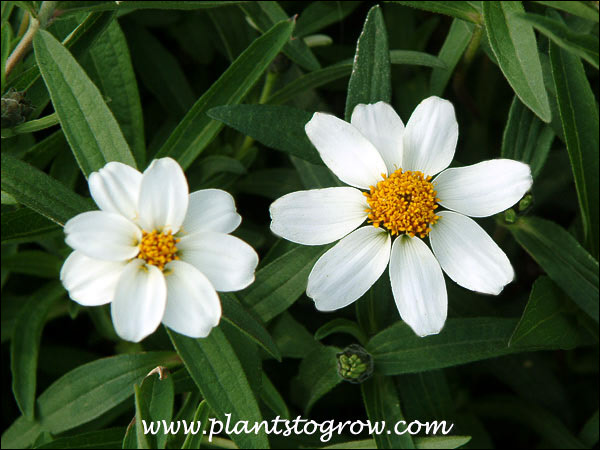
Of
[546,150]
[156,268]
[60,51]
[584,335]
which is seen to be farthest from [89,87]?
[584,335]

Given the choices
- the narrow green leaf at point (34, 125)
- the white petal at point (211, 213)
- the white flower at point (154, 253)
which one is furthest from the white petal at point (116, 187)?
the narrow green leaf at point (34, 125)

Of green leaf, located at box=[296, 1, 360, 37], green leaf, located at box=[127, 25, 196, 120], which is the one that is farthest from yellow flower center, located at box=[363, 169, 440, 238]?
green leaf, located at box=[127, 25, 196, 120]

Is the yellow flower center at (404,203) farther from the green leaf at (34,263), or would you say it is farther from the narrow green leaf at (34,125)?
the green leaf at (34,263)

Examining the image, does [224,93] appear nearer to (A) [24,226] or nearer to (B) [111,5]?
(B) [111,5]

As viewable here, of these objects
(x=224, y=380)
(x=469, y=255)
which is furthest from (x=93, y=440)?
(x=469, y=255)

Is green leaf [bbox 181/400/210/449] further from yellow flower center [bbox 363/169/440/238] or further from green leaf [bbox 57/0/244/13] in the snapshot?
green leaf [bbox 57/0/244/13]

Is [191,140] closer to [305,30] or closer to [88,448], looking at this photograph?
[305,30]
